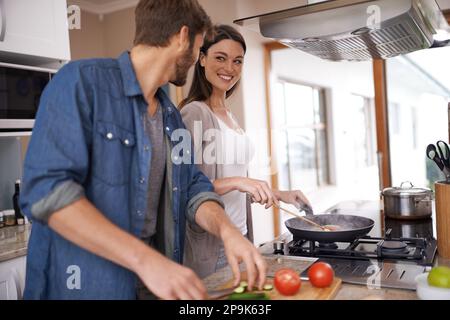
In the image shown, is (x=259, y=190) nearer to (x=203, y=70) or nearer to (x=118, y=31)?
(x=203, y=70)

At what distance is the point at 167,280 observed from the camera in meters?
0.78

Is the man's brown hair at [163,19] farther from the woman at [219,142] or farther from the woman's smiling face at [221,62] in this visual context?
the woman's smiling face at [221,62]

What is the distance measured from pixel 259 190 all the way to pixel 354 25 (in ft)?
1.92

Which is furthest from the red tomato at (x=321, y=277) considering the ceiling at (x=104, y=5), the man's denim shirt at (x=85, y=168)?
the ceiling at (x=104, y=5)

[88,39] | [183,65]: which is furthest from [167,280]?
[88,39]

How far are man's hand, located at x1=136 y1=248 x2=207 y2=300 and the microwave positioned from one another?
1313mm

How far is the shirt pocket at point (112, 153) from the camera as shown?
3.10ft

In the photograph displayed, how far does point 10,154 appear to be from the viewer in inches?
86.6

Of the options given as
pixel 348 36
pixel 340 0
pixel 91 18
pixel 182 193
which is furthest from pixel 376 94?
pixel 91 18

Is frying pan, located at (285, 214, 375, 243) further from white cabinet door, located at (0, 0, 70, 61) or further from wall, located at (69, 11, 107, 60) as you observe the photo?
wall, located at (69, 11, 107, 60)

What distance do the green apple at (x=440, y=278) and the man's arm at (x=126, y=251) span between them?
49cm

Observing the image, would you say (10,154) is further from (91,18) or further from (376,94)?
(376,94)

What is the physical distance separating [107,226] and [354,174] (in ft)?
16.9

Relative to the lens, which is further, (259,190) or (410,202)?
(410,202)
